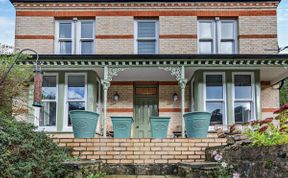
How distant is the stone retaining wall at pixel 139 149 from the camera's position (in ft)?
28.8

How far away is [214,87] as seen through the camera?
13.6 metres

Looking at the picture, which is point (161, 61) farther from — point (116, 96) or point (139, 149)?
point (139, 149)

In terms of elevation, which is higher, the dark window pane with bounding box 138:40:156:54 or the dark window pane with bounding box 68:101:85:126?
the dark window pane with bounding box 138:40:156:54

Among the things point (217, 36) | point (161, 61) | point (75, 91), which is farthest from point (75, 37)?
point (217, 36)

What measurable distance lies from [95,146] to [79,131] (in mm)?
1075

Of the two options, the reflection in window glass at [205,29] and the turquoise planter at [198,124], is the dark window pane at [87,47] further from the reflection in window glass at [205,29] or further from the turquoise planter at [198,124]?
the turquoise planter at [198,124]

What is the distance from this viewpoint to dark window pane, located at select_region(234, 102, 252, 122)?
1355cm

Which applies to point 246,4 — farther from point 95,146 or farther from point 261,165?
point 261,165

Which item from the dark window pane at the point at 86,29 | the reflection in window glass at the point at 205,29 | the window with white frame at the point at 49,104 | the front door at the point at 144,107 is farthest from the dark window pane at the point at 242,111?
the window with white frame at the point at 49,104

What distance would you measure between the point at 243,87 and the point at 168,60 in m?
3.43

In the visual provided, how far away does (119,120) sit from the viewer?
33.7ft

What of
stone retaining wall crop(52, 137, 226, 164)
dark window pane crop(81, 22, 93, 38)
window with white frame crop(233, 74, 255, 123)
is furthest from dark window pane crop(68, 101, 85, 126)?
window with white frame crop(233, 74, 255, 123)

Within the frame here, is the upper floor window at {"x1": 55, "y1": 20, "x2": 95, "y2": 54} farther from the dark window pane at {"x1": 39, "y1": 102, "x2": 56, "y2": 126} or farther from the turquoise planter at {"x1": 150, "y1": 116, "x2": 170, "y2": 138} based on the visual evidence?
the turquoise planter at {"x1": 150, "y1": 116, "x2": 170, "y2": 138}

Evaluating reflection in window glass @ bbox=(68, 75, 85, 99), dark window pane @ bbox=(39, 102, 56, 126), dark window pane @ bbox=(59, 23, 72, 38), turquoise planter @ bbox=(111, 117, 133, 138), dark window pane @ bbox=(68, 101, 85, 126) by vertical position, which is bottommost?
turquoise planter @ bbox=(111, 117, 133, 138)
